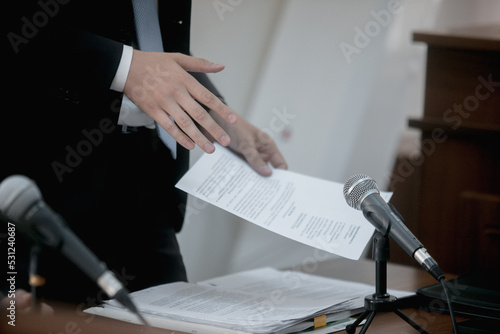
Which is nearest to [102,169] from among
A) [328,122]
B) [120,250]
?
[120,250]

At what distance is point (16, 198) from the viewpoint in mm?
701

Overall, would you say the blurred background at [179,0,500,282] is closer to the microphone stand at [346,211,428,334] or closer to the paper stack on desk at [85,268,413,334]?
the paper stack on desk at [85,268,413,334]

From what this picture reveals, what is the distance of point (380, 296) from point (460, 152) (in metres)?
1.06

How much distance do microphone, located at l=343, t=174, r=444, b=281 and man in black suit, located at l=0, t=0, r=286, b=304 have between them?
0.25 meters

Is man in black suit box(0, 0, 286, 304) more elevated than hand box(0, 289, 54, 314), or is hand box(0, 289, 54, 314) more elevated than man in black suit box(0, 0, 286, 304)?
man in black suit box(0, 0, 286, 304)

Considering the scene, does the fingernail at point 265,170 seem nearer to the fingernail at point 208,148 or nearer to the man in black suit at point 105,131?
the man in black suit at point 105,131

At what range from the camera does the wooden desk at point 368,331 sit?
30.4 inches

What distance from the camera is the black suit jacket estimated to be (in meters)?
1.05

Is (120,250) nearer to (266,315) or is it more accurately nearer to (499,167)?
(266,315)

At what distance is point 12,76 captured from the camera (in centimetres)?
106

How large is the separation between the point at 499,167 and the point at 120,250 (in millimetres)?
1144

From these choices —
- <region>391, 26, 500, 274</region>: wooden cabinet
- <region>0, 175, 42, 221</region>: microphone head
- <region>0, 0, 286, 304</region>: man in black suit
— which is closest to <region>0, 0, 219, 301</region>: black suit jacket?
<region>0, 0, 286, 304</region>: man in black suit

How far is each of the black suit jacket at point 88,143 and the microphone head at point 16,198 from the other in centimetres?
38

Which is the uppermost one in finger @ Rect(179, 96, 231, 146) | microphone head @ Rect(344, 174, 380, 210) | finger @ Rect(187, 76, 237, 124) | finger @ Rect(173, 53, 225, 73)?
finger @ Rect(173, 53, 225, 73)
